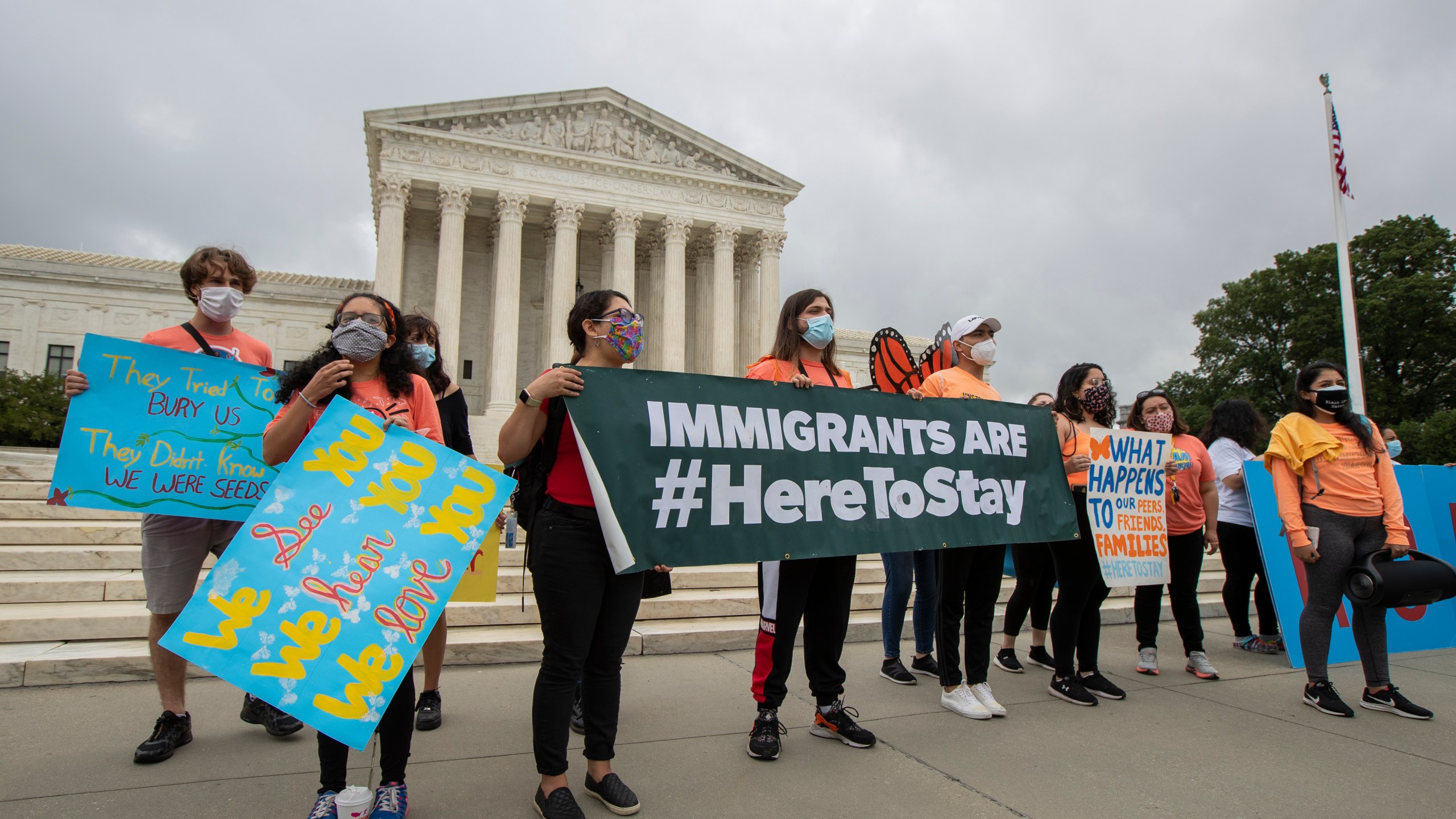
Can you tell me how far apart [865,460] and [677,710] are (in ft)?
6.15

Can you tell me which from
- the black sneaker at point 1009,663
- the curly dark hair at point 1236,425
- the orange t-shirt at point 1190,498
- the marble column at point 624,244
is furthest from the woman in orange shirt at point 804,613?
the marble column at point 624,244

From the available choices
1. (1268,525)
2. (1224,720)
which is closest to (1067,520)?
(1224,720)

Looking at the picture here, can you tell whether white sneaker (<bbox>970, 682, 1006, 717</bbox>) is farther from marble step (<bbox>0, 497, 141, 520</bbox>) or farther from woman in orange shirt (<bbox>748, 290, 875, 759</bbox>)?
marble step (<bbox>0, 497, 141, 520</bbox>)

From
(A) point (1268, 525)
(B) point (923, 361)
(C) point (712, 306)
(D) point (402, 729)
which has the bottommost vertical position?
(D) point (402, 729)

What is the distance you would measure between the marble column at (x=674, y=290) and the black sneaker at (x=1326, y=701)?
94.1 feet

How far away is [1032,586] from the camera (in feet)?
18.2

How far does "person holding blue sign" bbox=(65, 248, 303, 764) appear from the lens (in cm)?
349

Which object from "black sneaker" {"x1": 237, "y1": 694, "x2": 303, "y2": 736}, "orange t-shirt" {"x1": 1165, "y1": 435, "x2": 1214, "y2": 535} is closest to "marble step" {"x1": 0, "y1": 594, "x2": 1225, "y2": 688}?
"black sneaker" {"x1": 237, "y1": 694, "x2": 303, "y2": 736}

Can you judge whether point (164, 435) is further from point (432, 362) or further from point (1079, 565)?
point (1079, 565)

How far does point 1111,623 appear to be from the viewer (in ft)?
24.5

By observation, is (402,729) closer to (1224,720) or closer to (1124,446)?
(1224,720)

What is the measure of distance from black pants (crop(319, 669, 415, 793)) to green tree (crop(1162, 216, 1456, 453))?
4536cm

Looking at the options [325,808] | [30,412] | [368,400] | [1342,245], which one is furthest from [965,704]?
[30,412]

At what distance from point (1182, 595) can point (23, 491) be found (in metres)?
12.0
